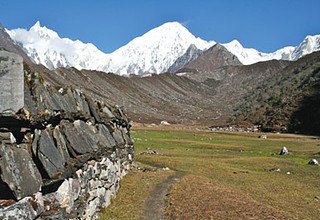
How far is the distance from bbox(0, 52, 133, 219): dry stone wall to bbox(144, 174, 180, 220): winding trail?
3635 millimetres

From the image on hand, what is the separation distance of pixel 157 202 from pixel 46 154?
14.1 meters

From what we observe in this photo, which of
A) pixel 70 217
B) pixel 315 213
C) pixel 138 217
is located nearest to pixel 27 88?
pixel 70 217

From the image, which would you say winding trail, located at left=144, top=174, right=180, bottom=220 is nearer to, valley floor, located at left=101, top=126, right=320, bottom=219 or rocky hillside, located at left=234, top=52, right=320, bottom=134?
valley floor, located at left=101, top=126, right=320, bottom=219

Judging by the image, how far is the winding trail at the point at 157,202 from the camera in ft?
84.1

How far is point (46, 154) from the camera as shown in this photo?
16.3 meters

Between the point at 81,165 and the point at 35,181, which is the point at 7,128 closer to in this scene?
the point at 35,181

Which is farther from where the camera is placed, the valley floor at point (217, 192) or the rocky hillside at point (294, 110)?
the rocky hillside at point (294, 110)

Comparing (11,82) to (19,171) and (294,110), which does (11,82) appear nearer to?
(19,171)

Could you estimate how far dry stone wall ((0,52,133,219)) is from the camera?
1422 cm

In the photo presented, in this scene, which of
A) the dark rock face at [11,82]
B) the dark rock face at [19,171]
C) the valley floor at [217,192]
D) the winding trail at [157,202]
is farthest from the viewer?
the valley floor at [217,192]

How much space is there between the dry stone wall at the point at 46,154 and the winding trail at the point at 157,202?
364 cm

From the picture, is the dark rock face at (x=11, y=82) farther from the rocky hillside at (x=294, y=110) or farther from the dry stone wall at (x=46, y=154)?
the rocky hillside at (x=294, y=110)

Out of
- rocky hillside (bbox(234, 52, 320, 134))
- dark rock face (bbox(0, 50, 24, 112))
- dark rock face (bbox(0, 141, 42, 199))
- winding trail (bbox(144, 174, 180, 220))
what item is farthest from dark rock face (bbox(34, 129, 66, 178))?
rocky hillside (bbox(234, 52, 320, 134))

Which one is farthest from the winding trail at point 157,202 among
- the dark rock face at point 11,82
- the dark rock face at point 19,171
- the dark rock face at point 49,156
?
the dark rock face at point 11,82
